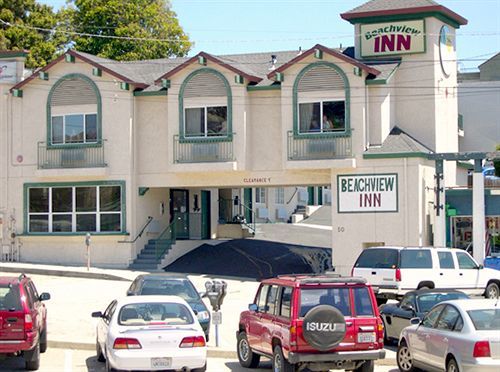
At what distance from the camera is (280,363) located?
15539 mm

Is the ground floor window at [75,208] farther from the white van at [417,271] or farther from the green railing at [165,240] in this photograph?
the white van at [417,271]

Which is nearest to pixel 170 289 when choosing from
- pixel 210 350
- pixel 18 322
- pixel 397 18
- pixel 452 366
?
pixel 210 350

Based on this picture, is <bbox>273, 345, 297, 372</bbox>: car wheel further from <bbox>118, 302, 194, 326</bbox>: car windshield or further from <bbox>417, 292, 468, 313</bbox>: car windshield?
<bbox>417, 292, 468, 313</bbox>: car windshield

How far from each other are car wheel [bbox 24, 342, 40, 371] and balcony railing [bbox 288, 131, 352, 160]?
19.8 m

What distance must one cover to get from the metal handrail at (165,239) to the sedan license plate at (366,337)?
23732 mm

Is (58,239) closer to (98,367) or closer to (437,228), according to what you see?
(437,228)

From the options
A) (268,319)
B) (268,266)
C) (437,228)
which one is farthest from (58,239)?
(268,319)

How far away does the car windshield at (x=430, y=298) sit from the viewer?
65.0ft

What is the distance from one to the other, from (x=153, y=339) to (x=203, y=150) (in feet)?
73.0

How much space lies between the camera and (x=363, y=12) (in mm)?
38156

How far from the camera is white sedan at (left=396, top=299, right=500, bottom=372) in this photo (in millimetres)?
14031

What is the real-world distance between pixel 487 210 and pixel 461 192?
1.21 m

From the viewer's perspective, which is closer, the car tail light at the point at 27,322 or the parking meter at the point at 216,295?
the car tail light at the point at 27,322

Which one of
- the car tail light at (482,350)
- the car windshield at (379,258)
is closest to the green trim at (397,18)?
the car windshield at (379,258)
